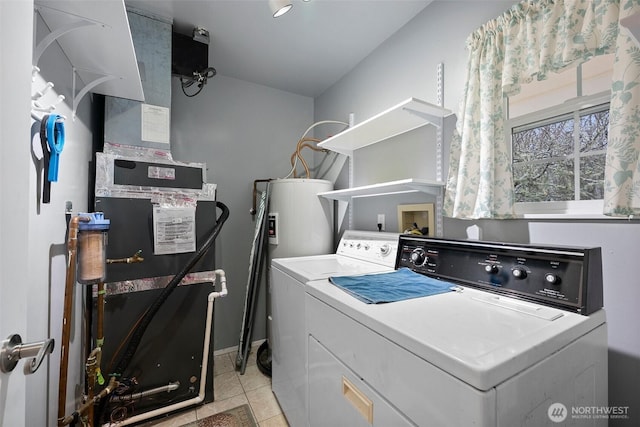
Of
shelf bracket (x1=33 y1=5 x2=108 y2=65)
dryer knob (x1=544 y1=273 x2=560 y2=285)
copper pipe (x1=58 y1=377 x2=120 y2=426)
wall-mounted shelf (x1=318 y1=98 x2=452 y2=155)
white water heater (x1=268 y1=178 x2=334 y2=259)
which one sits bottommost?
copper pipe (x1=58 y1=377 x2=120 y2=426)

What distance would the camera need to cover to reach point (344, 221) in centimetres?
250

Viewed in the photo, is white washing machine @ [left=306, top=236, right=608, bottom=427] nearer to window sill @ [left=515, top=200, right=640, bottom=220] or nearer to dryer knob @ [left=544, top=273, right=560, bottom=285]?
dryer knob @ [left=544, top=273, right=560, bottom=285]

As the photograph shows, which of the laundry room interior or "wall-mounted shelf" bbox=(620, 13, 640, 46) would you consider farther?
the laundry room interior

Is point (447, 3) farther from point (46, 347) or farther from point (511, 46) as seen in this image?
point (46, 347)

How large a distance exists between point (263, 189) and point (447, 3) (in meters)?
2.05

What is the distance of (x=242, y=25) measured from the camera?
6.30ft

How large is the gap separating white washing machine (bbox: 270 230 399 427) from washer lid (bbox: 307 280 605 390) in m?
0.43

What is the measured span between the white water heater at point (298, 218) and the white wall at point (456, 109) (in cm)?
36

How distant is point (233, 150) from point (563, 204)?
2.49m

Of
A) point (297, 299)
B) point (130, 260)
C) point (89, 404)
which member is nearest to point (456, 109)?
point (297, 299)

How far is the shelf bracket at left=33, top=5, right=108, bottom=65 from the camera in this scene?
0.98m

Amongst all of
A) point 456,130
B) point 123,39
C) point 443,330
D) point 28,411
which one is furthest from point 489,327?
point 123,39

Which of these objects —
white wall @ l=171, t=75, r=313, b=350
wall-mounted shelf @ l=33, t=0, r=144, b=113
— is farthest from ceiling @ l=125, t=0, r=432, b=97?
wall-mounted shelf @ l=33, t=0, r=144, b=113

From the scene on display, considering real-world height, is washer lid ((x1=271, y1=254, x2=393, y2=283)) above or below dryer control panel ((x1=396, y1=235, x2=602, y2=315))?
below
